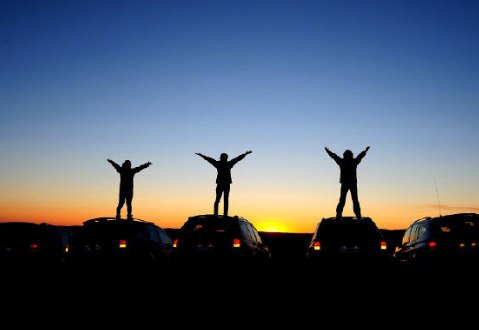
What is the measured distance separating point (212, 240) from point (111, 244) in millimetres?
2120

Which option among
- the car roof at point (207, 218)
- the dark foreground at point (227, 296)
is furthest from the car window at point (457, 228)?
the car roof at point (207, 218)

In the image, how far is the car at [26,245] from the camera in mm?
12016

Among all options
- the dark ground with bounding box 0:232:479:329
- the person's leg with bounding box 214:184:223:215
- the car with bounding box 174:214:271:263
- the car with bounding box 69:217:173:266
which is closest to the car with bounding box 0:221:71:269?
the dark ground with bounding box 0:232:479:329

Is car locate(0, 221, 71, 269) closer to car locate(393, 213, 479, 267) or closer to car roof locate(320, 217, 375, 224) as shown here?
car roof locate(320, 217, 375, 224)

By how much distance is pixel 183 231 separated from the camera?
11.0 m

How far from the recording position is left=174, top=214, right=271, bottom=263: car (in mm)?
10609

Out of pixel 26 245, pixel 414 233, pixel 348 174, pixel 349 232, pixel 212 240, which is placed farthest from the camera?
pixel 348 174

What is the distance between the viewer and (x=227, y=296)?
1047 cm

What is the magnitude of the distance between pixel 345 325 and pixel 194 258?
4.28 m

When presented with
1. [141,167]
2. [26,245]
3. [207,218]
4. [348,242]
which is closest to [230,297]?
[207,218]

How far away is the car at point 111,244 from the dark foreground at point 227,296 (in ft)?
0.55

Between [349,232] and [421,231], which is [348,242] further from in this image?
[421,231]

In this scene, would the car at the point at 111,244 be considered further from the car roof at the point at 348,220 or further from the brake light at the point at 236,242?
the car roof at the point at 348,220

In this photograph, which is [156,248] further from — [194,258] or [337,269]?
[337,269]
